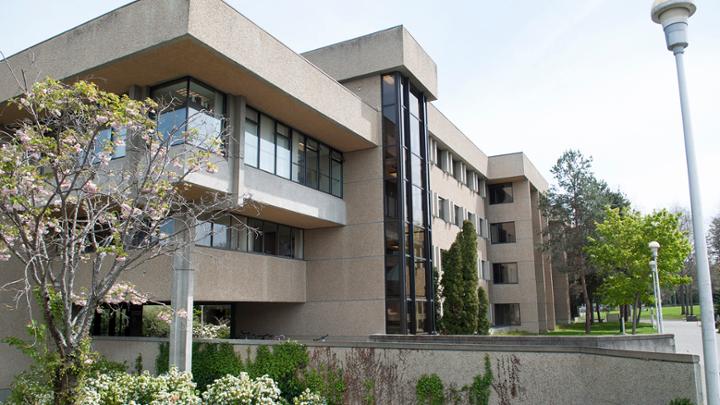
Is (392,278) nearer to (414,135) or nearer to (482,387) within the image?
(414,135)

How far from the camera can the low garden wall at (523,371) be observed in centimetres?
888

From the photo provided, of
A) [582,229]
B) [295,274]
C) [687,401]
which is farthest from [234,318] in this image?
[582,229]

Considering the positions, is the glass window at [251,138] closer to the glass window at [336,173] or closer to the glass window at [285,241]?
the glass window at [285,241]

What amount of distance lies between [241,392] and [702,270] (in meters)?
8.26

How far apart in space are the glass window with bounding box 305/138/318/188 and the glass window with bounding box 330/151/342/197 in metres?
1.10

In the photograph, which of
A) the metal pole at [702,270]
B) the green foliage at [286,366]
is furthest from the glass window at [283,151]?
the metal pole at [702,270]

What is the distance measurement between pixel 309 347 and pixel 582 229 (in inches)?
1244

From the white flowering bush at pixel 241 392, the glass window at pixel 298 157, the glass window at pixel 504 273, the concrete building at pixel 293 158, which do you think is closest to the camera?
the white flowering bush at pixel 241 392

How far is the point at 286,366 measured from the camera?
546 inches

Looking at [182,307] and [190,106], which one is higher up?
[190,106]

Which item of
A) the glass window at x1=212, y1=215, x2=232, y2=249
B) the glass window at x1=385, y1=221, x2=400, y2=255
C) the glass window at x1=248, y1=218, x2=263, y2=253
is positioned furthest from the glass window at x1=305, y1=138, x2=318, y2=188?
the glass window at x1=212, y1=215, x2=232, y2=249

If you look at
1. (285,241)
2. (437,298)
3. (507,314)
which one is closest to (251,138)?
(285,241)

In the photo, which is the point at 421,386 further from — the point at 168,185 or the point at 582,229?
the point at 582,229

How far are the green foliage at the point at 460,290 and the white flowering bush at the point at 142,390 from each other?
13786 mm
